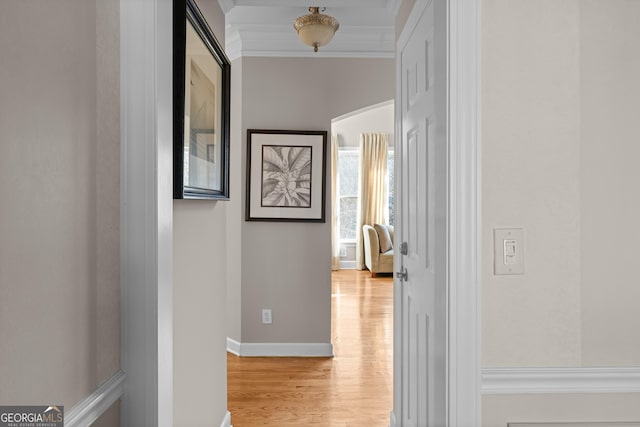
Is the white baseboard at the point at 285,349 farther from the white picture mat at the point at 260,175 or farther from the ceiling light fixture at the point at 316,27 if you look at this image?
the ceiling light fixture at the point at 316,27

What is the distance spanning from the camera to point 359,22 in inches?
121

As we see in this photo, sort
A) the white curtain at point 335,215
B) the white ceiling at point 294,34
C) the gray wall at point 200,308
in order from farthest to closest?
the white curtain at point 335,215
the white ceiling at point 294,34
the gray wall at point 200,308

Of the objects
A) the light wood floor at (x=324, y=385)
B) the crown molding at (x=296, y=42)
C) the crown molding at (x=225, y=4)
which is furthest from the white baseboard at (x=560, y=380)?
the crown molding at (x=296, y=42)

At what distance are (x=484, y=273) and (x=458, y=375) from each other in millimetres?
265

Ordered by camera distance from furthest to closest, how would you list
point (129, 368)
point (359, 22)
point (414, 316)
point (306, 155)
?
1. point (306, 155)
2. point (359, 22)
3. point (414, 316)
4. point (129, 368)

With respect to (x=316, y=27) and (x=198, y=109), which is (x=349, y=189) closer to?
(x=316, y=27)

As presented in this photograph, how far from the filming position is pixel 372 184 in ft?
24.6

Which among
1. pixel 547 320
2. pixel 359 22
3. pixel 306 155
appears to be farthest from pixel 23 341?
pixel 359 22

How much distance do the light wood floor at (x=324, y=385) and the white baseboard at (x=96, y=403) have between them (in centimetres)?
154

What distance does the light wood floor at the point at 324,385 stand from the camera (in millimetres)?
2354

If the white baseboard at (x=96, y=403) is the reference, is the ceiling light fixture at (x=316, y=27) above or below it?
above

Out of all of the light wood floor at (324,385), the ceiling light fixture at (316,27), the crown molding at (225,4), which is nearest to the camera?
the crown molding at (225,4)

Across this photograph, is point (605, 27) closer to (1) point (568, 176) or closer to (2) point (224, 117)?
(1) point (568, 176)

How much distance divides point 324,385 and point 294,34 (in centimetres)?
263
